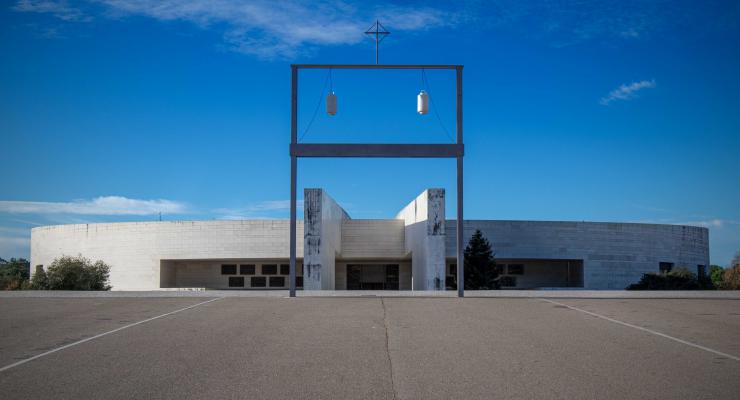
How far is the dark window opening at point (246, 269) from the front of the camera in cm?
5394

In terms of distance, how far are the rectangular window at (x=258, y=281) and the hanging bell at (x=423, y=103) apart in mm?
37195

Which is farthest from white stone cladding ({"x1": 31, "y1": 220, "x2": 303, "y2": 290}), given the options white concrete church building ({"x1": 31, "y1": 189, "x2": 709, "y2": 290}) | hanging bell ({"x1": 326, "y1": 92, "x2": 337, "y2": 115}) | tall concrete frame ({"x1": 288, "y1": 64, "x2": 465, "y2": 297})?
tall concrete frame ({"x1": 288, "y1": 64, "x2": 465, "y2": 297})

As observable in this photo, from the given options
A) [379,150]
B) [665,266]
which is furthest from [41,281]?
[665,266]

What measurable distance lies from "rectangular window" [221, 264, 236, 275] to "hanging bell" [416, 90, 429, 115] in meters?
38.1

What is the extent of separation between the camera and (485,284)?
42.5 m

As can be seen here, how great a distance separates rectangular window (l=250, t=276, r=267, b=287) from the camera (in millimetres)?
53688

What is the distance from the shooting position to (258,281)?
177 ft

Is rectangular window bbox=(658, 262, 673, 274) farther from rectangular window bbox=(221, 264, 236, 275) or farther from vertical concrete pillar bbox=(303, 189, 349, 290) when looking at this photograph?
rectangular window bbox=(221, 264, 236, 275)

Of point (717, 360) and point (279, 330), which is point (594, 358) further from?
point (279, 330)

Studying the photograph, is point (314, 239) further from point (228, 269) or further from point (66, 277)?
point (228, 269)

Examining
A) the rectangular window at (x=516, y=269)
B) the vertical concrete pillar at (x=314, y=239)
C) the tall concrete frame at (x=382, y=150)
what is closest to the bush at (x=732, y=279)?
the rectangular window at (x=516, y=269)

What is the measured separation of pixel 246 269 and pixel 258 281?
1.36 meters

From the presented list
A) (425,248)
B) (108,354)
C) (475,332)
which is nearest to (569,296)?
(475,332)

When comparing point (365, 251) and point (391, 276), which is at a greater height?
point (365, 251)
